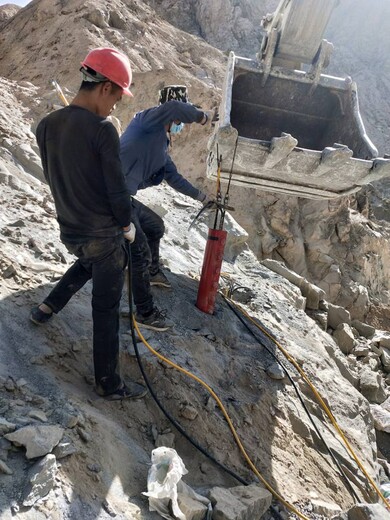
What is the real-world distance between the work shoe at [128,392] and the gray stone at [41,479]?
78 cm

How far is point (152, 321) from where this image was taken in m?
3.73

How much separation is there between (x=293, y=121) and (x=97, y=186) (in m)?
4.21

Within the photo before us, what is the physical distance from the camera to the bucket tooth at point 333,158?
369 cm

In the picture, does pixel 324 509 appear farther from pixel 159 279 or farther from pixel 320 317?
pixel 320 317

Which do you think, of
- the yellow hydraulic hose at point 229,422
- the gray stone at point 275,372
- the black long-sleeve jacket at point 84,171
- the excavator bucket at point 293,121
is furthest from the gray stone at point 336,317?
the black long-sleeve jacket at point 84,171

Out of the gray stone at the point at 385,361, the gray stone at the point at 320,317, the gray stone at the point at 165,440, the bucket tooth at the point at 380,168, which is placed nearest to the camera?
the gray stone at the point at 165,440

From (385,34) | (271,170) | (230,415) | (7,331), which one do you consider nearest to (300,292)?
(271,170)

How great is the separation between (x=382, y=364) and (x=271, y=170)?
419 cm

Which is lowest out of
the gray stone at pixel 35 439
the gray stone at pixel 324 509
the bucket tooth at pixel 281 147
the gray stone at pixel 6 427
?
the gray stone at pixel 324 509

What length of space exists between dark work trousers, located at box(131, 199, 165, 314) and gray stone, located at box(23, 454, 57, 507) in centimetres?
168

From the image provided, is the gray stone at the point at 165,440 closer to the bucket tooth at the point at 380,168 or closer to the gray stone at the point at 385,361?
the bucket tooth at the point at 380,168

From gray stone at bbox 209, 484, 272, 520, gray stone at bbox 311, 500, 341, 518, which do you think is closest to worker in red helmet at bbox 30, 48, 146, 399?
gray stone at bbox 209, 484, 272, 520

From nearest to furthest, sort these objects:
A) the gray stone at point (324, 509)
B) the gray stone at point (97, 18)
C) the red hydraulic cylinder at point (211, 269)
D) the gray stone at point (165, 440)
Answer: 1. the gray stone at point (165, 440)
2. the gray stone at point (324, 509)
3. the red hydraulic cylinder at point (211, 269)
4. the gray stone at point (97, 18)

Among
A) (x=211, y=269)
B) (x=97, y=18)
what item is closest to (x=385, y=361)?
(x=211, y=269)
